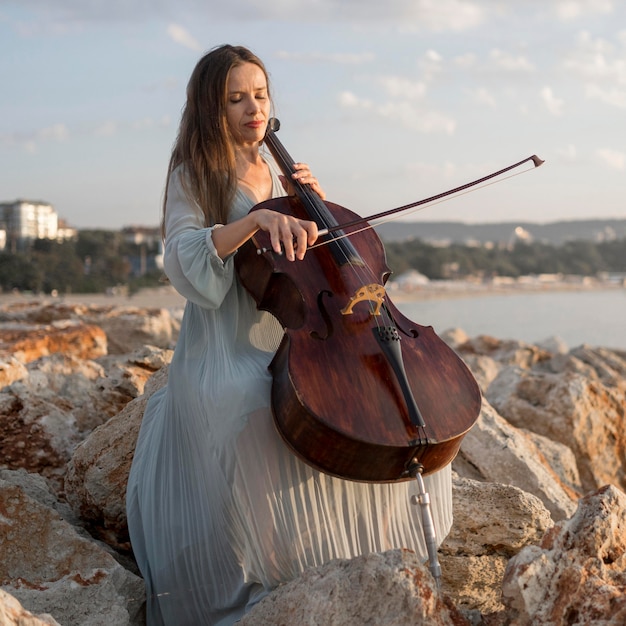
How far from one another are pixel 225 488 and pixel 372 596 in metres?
0.62

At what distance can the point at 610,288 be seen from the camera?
72.8 meters

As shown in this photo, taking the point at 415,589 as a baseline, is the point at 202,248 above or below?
above

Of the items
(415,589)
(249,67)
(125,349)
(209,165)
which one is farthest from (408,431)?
(125,349)

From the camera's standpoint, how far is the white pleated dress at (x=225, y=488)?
2.22 metres

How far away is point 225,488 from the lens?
2266mm

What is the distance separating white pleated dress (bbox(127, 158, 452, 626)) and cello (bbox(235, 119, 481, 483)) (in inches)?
4.5

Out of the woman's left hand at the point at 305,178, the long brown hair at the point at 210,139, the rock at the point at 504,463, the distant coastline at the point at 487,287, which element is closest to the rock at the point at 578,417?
the rock at the point at 504,463

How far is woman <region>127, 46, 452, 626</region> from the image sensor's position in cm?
222

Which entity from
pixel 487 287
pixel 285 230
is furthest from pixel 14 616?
pixel 487 287

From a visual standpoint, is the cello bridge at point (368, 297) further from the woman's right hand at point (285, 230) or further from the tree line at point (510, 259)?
the tree line at point (510, 259)

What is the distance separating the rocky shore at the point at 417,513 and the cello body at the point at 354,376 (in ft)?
0.90

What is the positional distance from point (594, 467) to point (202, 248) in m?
2.74

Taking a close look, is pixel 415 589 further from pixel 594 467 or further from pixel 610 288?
pixel 610 288

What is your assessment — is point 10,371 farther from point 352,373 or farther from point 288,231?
point 352,373
